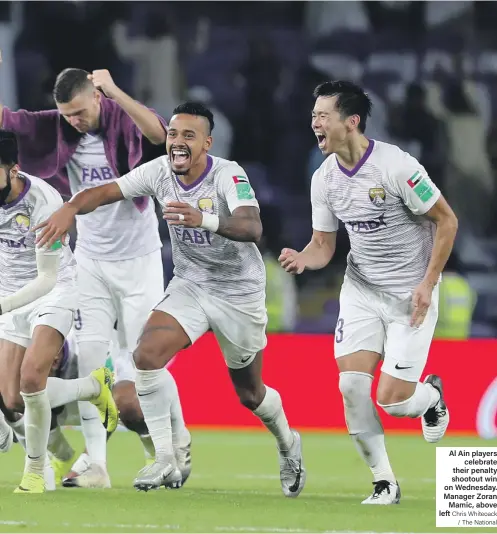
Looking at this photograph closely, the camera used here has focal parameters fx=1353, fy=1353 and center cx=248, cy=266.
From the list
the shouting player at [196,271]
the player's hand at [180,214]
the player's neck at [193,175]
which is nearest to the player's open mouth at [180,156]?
the shouting player at [196,271]

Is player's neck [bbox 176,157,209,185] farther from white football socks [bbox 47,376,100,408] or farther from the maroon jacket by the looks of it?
white football socks [bbox 47,376,100,408]

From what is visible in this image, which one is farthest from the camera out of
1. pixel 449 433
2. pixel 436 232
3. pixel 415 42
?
pixel 415 42

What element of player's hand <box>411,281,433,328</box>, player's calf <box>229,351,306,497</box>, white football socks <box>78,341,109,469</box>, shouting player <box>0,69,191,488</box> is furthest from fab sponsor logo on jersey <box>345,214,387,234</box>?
white football socks <box>78,341,109,469</box>

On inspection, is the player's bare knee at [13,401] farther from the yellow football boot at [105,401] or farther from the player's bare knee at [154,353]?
the player's bare knee at [154,353]

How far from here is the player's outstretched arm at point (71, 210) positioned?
6930 mm

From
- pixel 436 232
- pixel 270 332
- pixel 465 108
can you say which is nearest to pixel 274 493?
pixel 436 232

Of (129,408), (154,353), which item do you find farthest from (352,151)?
(129,408)

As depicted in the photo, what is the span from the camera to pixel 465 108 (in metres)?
15.1

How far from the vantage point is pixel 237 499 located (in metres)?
7.09

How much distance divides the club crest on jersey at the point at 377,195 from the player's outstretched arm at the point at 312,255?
15.1 inches

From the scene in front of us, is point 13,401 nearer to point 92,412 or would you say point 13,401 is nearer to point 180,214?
point 92,412

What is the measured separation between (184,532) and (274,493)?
213 cm

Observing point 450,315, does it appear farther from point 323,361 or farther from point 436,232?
point 436,232

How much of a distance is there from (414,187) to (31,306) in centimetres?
224
